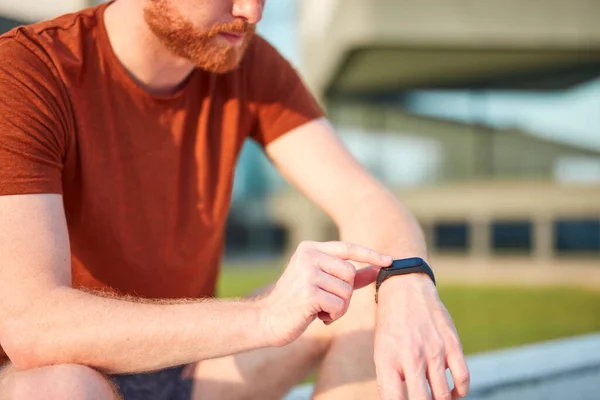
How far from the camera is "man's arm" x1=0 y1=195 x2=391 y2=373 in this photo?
1.34 metres

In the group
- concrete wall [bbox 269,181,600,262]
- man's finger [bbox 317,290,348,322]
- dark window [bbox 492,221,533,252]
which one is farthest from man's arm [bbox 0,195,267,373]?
dark window [bbox 492,221,533,252]

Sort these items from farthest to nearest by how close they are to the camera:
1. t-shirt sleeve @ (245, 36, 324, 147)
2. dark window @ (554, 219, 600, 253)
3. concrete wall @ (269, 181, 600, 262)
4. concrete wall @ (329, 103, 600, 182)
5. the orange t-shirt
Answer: concrete wall @ (329, 103, 600, 182)
concrete wall @ (269, 181, 600, 262)
dark window @ (554, 219, 600, 253)
t-shirt sleeve @ (245, 36, 324, 147)
the orange t-shirt

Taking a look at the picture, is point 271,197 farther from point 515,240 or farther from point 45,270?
point 45,270

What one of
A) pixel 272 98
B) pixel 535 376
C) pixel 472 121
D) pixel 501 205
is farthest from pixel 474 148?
pixel 272 98

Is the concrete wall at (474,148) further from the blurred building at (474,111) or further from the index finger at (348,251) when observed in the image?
the index finger at (348,251)

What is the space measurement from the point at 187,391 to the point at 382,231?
70cm

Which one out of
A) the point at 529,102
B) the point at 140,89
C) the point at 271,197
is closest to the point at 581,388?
the point at 140,89

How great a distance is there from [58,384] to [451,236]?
16.7m

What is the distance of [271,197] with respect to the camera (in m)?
22.9

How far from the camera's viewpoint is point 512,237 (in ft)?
54.3

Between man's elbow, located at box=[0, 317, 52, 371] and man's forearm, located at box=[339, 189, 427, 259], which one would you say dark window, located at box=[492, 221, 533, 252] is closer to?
man's forearm, located at box=[339, 189, 427, 259]

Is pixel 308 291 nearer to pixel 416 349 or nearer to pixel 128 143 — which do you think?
pixel 416 349

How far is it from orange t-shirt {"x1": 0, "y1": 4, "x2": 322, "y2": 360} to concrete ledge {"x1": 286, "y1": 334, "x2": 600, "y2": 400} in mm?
956

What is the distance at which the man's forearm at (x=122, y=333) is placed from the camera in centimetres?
134
